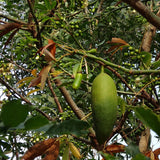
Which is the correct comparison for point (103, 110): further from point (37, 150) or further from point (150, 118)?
point (37, 150)

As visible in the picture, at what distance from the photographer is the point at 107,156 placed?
0.67m

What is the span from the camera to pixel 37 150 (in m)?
0.73

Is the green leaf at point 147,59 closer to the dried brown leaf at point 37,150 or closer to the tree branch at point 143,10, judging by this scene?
the tree branch at point 143,10

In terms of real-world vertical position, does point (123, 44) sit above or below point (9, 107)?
above

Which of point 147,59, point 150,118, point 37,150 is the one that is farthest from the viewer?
point 147,59

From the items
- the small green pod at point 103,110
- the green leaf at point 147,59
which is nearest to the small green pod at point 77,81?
the small green pod at point 103,110

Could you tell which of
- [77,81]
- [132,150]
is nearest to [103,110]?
[77,81]

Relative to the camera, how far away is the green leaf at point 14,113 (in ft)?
1.79

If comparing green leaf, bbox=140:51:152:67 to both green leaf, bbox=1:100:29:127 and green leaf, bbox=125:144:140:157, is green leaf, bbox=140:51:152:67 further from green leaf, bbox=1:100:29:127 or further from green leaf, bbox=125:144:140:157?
green leaf, bbox=1:100:29:127

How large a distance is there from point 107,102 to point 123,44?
36 cm

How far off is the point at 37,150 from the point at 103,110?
0.25 m

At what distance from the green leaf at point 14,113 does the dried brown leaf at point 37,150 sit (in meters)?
0.17

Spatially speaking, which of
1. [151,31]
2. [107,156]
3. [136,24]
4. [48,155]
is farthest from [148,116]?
[136,24]

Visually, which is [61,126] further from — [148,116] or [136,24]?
[136,24]
